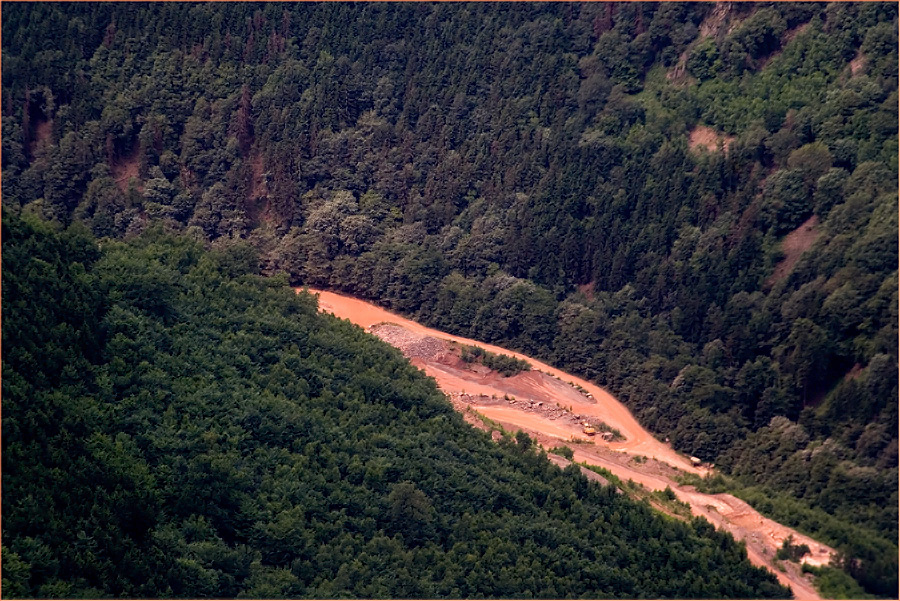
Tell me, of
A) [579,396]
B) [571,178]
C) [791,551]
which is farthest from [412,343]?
[791,551]

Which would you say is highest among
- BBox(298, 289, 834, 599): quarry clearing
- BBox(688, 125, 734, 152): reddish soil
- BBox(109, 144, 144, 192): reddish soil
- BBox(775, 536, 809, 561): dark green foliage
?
BBox(688, 125, 734, 152): reddish soil

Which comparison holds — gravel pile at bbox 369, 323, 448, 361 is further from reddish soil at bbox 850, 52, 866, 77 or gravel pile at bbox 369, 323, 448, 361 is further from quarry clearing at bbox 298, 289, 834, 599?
reddish soil at bbox 850, 52, 866, 77

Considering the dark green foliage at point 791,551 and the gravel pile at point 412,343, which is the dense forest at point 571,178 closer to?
the dark green foliage at point 791,551

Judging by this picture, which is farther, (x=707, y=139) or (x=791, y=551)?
(x=707, y=139)

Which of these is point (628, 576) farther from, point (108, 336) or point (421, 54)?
point (421, 54)

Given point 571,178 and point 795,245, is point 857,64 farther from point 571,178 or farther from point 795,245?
point 571,178

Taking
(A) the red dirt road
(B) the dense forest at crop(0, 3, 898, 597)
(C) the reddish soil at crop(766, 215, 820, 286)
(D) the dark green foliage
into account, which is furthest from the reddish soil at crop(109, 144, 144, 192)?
(D) the dark green foliage

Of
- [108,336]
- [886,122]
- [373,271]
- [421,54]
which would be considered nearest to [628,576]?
[108,336]
